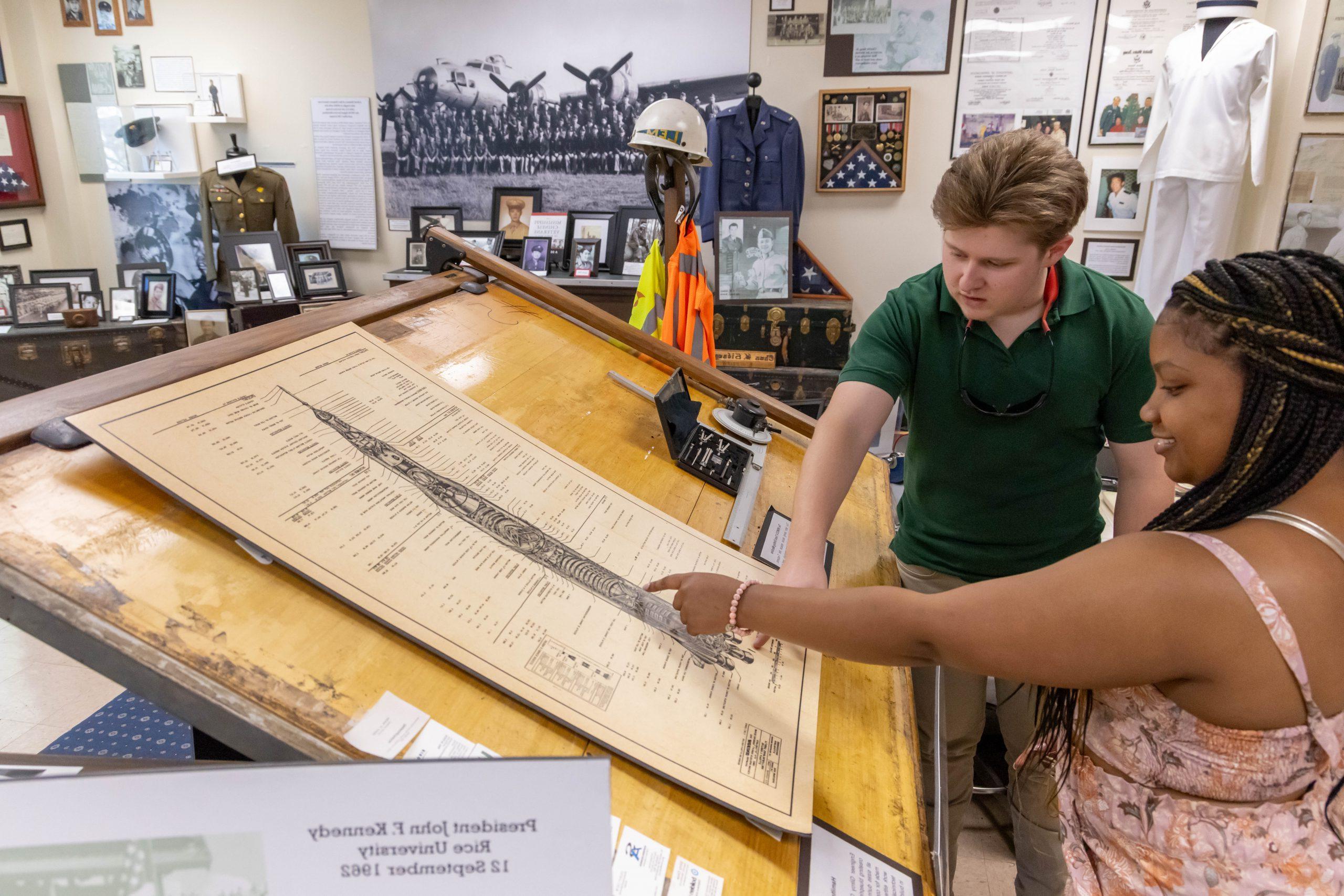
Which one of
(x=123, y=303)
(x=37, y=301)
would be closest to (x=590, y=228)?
(x=123, y=303)

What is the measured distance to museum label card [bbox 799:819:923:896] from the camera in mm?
812

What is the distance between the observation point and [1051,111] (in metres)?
4.79

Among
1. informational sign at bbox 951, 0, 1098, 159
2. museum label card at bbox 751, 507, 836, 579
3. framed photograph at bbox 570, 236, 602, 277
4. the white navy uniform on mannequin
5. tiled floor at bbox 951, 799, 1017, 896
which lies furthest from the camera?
framed photograph at bbox 570, 236, 602, 277

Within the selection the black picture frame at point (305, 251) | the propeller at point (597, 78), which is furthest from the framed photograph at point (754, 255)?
the black picture frame at point (305, 251)

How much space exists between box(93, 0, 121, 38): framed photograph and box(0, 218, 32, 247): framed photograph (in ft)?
4.77

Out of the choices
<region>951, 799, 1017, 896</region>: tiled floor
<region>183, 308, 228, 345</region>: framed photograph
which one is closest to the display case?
<region>183, 308, 228, 345</region>: framed photograph

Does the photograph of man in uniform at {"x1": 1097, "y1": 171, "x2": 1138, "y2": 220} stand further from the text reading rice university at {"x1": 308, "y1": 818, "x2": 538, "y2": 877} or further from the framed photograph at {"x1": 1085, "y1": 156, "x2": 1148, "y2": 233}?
the text reading rice university at {"x1": 308, "y1": 818, "x2": 538, "y2": 877}

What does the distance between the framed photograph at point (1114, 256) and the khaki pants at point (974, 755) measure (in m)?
3.97

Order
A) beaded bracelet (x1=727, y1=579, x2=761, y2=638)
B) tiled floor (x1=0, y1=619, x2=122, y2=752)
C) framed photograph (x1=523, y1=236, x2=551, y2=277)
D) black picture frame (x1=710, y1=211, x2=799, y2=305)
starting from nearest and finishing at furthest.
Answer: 1. beaded bracelet (x1=727, y1=579, x2=761, y2=638)
2. tiled floor (x1=0, y1=619, x2=122, y2=752)
3. black picture frame (x1=710, y1=211, x2=799, y2=305)
4. framed photograph (x1=523, y1=236, x2=551, y2=277)

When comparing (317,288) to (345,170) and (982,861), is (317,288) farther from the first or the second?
(982,861)

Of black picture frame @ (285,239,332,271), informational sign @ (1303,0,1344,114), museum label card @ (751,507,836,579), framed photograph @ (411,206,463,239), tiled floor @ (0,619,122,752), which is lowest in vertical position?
tiled floor @ (0,619,122,752)

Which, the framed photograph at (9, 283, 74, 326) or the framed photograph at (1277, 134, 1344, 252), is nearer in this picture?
the framed photograph at (1277, 134, 1344, 252)

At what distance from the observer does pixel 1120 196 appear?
484 cm

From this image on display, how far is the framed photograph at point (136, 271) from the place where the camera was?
17.9 ft
